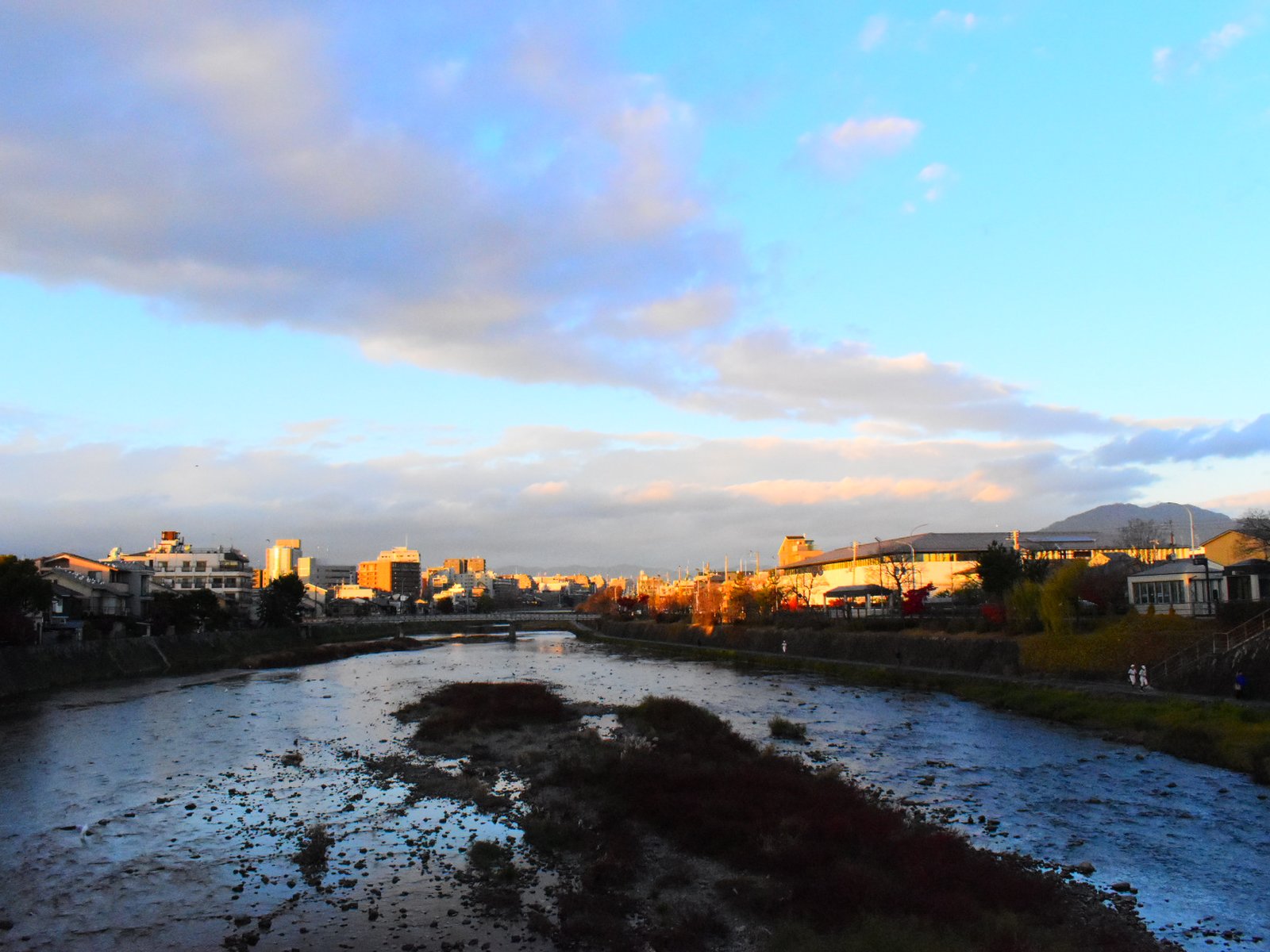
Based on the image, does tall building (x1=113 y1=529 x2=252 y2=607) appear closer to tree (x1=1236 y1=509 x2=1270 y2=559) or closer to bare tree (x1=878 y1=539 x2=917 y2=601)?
bare tree (x1=878 y1=539 x2=917 y2=601)

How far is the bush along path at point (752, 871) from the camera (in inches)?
533

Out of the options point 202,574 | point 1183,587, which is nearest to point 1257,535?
point 1183,587

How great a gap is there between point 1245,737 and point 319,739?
34310 millimetres

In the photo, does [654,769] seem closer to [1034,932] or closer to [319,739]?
[1034,932]

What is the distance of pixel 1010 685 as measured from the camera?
45.4 metres

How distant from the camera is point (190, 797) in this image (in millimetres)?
24578

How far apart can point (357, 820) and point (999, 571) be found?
1978 inches

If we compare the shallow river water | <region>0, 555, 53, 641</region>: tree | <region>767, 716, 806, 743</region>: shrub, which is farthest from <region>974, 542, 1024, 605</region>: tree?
<region>0, 555, 53, 641</region>: tree

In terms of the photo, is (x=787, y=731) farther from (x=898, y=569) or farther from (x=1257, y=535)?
(x=898, y=569)

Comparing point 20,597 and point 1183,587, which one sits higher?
point 20,597

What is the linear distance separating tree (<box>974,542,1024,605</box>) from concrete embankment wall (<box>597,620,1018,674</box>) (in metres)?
5.87

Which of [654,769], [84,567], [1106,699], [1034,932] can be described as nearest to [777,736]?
[654,769]

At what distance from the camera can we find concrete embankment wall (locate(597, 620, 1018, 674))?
168 feet

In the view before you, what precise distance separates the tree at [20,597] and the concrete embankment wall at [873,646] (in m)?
57.4
